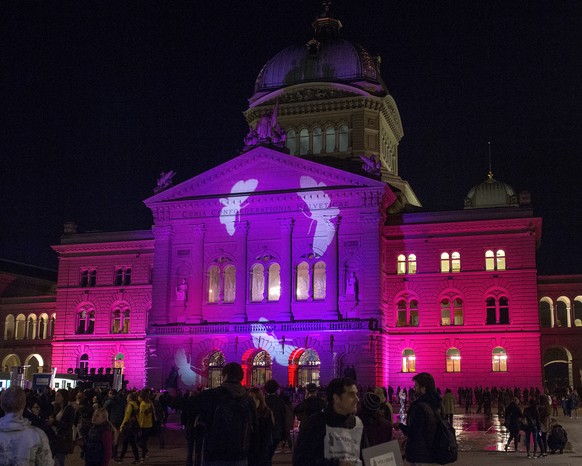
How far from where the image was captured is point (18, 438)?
8.81m

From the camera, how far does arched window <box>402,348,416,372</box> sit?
63281 mm

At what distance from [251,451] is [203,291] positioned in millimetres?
52604

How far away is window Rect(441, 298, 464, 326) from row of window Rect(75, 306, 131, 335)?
26564mm

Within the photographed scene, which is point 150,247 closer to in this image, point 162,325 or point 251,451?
point 162,325

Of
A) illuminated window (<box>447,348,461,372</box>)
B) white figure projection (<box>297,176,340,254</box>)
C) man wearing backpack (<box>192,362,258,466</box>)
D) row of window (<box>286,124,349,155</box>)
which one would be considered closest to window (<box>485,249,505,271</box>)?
illuminated window (<box>447,348,461,372</box>)

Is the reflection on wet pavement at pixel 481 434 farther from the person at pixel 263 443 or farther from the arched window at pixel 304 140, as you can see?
the arched window at pixel 304 140

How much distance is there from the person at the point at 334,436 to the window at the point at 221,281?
180 ft

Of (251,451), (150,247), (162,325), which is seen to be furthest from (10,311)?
(251,451)

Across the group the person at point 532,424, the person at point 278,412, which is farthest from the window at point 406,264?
the person at point 278,412

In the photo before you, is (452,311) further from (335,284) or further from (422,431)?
(422,431)

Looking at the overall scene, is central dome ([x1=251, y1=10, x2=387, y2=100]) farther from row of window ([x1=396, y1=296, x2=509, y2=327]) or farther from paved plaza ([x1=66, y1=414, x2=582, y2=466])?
paved plaza ([x1=66, y1=414, x2=582, y2=466])

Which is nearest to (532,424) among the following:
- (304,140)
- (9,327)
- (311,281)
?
(311,281)

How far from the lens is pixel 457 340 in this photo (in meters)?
62.6

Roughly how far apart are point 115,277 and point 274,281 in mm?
16926
